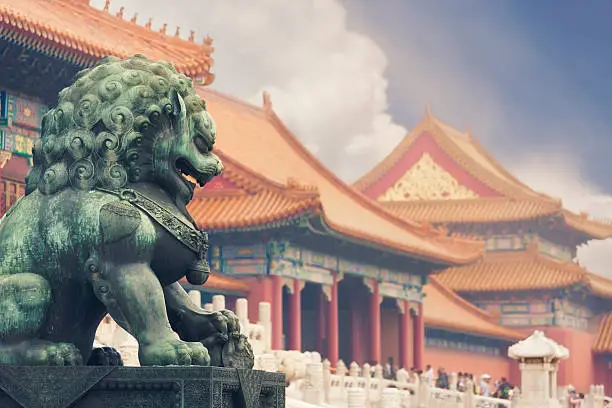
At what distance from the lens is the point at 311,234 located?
28.6 metres

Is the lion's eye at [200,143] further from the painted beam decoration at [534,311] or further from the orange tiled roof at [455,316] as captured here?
the painted beam decoration at [534,311]

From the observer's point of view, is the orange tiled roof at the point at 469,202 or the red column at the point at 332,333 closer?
the red column at the point at 332,333

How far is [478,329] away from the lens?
1519 inches

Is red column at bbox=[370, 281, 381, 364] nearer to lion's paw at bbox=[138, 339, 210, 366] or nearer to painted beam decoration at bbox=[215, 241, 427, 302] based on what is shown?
painted beam decoration at bbox=[215, 241, 427, 302]

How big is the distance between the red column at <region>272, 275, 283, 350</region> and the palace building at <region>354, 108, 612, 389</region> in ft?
54.2

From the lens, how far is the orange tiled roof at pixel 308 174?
31.5m

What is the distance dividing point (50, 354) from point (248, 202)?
72.2ft

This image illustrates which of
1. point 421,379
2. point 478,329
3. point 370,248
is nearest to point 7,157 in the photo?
point 421,379

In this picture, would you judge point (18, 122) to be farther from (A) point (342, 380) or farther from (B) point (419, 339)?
(B) point (419, 339)

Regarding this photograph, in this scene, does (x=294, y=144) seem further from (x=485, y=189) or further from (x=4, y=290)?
(x=4, y=290)

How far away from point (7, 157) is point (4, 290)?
15603 millimetres

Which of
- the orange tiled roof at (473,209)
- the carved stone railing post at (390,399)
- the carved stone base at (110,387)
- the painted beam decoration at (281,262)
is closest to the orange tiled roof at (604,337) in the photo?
the orange tiled roof at (473,209)

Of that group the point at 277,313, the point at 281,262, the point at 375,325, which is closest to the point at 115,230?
the point at 277,313

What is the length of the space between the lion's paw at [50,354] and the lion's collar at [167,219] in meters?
0.69
